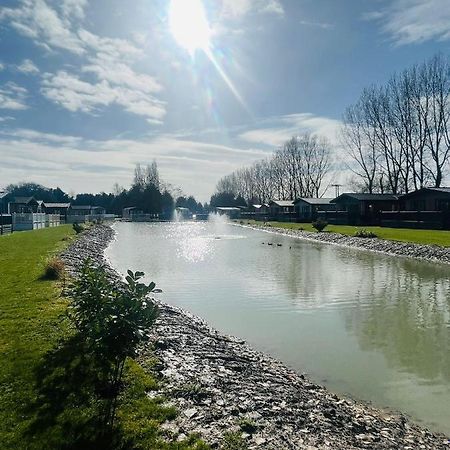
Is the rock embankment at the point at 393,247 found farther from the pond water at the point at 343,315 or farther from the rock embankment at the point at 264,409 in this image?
the rock embankment at the point at 264,409

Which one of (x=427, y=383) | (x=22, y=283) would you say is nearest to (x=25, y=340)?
(x=22, y=283)

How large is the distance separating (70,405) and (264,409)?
105 inches

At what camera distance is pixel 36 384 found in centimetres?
616

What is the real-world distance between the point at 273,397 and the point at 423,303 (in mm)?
10254

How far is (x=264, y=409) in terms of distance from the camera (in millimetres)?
6062

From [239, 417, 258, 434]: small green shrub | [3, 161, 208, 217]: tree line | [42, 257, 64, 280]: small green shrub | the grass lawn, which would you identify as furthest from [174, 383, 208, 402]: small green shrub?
[3, 161, 208, 217]: tree line

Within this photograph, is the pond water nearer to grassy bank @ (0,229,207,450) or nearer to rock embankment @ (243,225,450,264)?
rock embankment @ (243,225,450,264)

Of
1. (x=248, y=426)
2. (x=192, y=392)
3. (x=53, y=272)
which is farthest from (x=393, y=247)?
(x=248, y=426)

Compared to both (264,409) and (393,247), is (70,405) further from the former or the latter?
(393,247)

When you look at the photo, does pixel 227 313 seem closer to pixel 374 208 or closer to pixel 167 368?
pixel 167 368

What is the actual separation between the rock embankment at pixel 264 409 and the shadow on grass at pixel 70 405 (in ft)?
2.89

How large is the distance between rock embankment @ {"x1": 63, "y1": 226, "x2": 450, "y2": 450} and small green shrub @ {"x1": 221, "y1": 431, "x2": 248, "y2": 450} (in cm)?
6

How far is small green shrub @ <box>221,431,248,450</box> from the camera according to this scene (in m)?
4.93

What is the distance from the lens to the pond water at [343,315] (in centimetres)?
805
